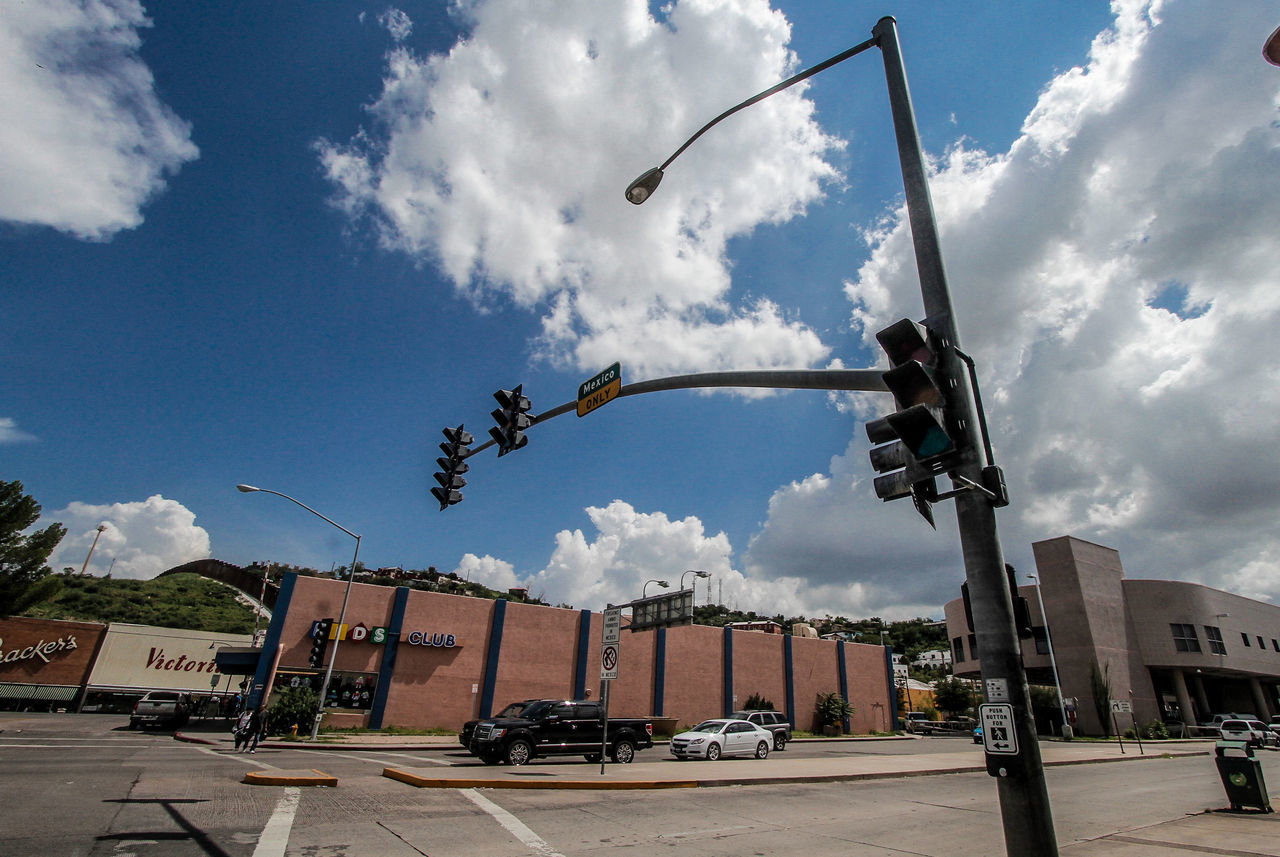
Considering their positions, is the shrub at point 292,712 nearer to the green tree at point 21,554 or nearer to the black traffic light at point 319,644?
the black traffic light at point 319,644

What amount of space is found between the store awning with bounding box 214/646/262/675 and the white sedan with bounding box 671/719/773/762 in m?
19.7

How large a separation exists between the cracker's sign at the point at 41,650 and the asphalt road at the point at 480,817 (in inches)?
1327

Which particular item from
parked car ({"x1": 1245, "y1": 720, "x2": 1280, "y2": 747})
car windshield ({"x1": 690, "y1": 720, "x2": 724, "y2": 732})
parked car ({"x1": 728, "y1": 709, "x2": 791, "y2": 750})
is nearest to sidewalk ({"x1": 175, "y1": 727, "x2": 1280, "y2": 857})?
car windshield ({"x1": 690, "y1": 720, "x2": 724, "y2": 732})

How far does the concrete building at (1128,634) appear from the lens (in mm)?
51062

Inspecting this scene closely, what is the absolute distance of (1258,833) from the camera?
10039mm

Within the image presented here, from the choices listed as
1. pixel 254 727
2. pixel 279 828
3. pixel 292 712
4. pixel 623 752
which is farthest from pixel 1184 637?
pixel 279 828

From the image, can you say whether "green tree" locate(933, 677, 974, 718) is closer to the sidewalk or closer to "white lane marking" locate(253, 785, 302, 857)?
the sidewalk

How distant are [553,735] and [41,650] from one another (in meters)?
43.3

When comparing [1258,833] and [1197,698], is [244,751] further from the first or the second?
[1197,698]

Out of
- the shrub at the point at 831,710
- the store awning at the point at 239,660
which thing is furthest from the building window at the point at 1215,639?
the store awning at the point at 239,660

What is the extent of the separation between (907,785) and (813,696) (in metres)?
30.5

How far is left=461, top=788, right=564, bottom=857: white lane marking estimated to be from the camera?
7793 mm

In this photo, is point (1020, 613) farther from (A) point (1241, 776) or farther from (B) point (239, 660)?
(B) point (239, 660)

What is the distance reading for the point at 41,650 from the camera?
1608 inches
